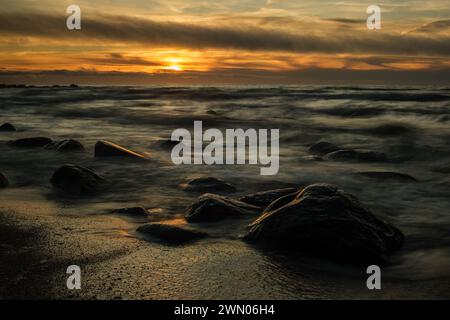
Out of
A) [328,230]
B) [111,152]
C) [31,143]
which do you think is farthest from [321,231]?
[31,143]

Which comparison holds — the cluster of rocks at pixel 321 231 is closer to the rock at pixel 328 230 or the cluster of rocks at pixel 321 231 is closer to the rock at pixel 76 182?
the rock at pixel 328 230

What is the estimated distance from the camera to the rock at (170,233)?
4.47m

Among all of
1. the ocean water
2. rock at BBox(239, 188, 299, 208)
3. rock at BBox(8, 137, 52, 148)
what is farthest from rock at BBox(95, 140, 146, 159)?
rock at BBox(239, 188, 299, 208)

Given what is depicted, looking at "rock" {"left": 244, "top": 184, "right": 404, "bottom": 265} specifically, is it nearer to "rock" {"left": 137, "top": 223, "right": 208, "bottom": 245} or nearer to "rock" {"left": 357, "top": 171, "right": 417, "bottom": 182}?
"rock" {"left": 137, "top": 223, "right": 208, "bottom": 245}

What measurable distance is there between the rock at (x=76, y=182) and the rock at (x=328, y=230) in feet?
9.30

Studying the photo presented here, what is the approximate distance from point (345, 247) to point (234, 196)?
2668 millimetres

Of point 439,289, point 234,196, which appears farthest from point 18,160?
point 439,289

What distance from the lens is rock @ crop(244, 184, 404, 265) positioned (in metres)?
4.06

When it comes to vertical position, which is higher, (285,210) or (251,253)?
(285,210)

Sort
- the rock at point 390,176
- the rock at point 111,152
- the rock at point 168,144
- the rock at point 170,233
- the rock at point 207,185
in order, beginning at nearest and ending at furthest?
the rock at point 170,233 → the rock at point 207,185 → the rock at point 390,176 → the rock at point 111,152 → the rock at point 168,144

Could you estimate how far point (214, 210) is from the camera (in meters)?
5.20

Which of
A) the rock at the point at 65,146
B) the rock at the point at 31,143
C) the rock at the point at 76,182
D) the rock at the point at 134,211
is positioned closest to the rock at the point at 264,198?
the rock at the point at 134,211

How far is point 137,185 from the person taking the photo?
716 cm

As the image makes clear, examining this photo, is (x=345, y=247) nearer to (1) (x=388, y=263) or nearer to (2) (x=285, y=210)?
(1) (x=388, y=263)
